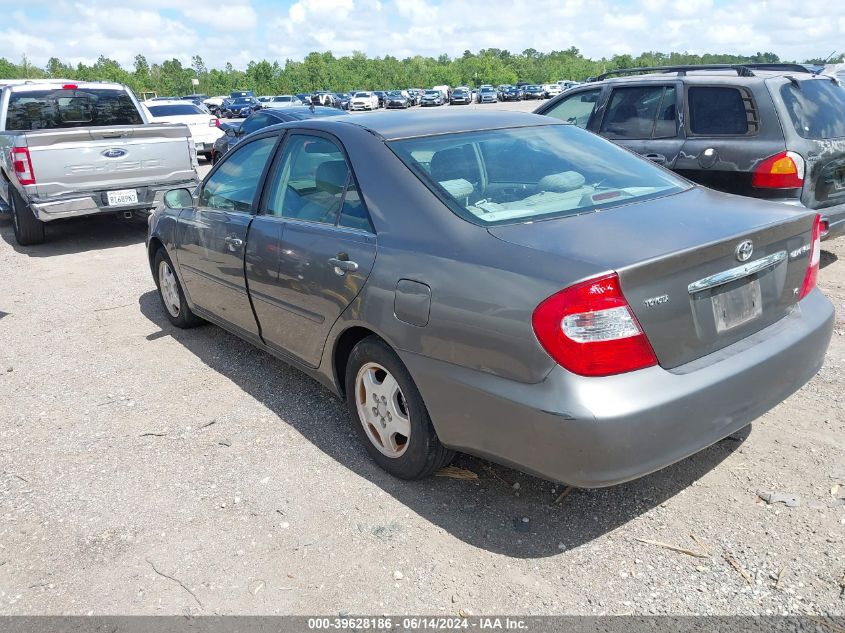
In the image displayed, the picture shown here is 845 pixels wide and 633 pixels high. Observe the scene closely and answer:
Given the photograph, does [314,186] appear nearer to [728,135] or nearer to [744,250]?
[744,250]

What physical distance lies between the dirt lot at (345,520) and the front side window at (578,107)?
12.4 feet

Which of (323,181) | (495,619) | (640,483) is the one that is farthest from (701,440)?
(323,181)

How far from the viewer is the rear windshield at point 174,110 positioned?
→ 17344mm

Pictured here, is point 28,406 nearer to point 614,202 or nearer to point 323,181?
point 323,181

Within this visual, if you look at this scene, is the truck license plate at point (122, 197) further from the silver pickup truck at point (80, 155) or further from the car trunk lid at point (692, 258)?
the car trunk lid at point (692, 258)

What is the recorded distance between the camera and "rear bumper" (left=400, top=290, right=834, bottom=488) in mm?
2406

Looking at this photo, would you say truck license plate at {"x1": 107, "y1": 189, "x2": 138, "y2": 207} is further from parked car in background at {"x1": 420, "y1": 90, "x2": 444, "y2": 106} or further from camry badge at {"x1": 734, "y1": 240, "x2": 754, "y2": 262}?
parked car in background at {"x1": 420, "y1": 90, "x2": 444, "y2": 106}

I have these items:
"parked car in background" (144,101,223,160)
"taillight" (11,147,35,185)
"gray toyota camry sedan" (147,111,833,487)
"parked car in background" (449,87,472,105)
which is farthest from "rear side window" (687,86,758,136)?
"parked car in background" (449,87,472,105)

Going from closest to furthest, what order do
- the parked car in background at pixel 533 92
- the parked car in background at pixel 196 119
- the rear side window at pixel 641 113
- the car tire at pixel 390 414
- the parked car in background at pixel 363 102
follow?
the car tire at pixel 390 414 → the rear side window at pixel 641 113 → the parked car in background at pixel 196 119 → the parked car in background at pixel 363 102 → the parked car in background at pixel 533 92

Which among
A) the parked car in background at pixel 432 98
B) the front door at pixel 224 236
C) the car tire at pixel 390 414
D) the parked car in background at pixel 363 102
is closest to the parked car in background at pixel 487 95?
the parked car in background at pixel 432 98

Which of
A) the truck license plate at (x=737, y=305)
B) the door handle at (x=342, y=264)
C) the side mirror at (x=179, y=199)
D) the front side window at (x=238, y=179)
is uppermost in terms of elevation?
the front side window at (x=238, y=179)

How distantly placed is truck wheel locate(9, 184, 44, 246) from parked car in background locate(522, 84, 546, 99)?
202 feet

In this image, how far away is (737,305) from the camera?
Answer: 108 inches

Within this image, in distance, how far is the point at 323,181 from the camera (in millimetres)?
3625
